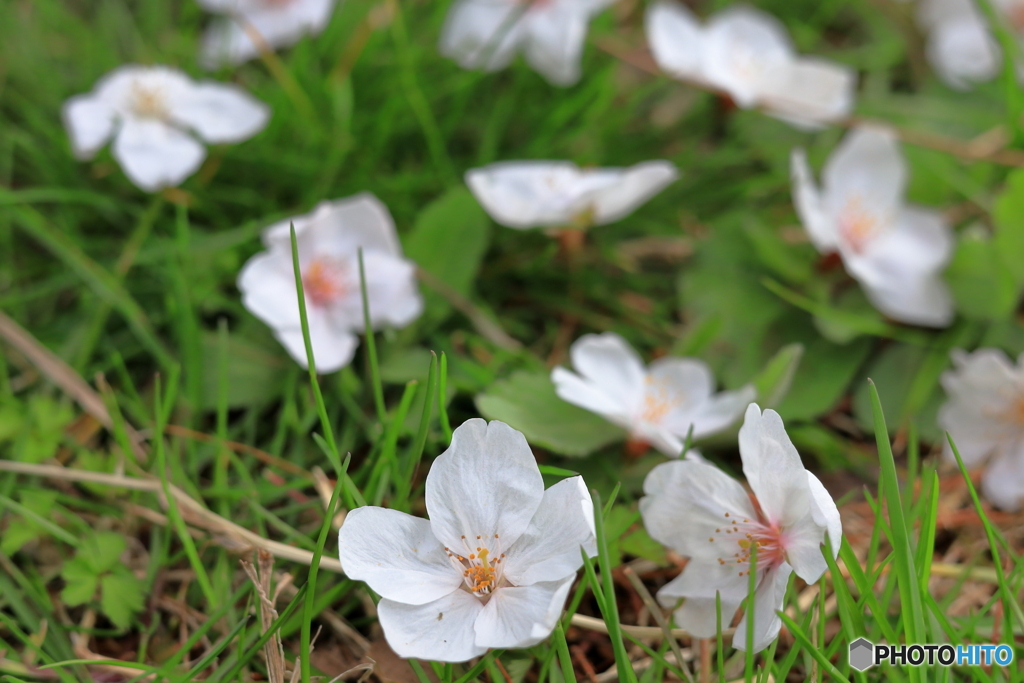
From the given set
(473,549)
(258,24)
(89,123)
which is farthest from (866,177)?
(89,123)

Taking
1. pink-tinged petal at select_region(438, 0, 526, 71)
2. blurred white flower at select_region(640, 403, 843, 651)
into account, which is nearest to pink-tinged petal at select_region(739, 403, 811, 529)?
blurred white flower at select_region(640, 403, 843, 651)

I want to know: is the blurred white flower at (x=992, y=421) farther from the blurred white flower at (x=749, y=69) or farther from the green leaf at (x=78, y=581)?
the green leaf at (x=78, y=581)

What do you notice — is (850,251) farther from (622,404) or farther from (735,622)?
(735,622)

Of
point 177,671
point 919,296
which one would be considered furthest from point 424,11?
point 177,671

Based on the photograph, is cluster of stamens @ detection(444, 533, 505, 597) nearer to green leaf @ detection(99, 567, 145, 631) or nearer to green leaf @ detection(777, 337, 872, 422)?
green leaf @ detection(99, 567, 145, 631)

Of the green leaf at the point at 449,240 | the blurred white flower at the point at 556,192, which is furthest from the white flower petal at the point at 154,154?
the blurred white flower at the point at 556,192

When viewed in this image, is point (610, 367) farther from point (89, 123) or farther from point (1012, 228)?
point (89, 123)

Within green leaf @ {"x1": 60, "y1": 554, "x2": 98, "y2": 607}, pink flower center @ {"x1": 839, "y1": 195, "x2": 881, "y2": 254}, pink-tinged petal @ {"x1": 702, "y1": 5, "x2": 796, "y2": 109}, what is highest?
pink-tinged petal @ {"x1": 702, "y1": 5, "x2": 796, "y2": 109}
